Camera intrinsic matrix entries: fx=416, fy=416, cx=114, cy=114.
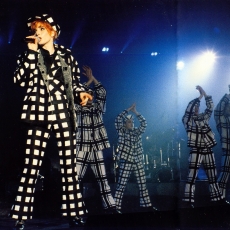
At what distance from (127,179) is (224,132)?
4.70ft

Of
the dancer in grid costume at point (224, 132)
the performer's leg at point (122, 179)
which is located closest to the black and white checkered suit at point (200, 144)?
the dancer in grid costume at point (224, 132)

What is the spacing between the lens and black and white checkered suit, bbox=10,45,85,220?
3535 millimetres

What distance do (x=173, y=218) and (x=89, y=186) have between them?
96 cm

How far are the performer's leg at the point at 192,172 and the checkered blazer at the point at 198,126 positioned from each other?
0.11 meters

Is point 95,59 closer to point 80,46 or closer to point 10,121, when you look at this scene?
point 80,46

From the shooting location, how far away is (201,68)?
5.12 metres

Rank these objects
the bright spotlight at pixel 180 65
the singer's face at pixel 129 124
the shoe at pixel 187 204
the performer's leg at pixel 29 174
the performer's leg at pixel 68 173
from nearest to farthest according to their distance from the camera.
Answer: the performer's leg at pixel 29 174 → the performer's leg at pixel 68 173 → the singer's face at pixel 129 124 → the shoe at pixel 187 204 → the bright spotlight at pixel 180 65

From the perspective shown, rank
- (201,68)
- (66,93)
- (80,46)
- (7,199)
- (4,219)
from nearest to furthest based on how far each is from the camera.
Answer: (66,93), (4,219), (7,199), (80,46), (201,68)

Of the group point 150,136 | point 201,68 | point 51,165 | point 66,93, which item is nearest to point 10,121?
point 51,165

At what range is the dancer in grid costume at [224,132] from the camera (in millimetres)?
5188

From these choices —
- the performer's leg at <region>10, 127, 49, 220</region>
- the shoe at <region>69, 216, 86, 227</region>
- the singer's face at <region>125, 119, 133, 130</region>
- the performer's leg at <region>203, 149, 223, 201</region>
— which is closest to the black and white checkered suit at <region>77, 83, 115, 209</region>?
the singer's face at <region>125, 119, 133, 130</region>

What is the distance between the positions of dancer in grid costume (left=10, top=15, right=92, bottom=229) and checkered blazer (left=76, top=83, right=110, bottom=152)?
85 centimetres

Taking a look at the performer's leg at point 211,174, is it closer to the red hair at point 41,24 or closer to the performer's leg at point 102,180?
Result: the performer's leg at point 102,180

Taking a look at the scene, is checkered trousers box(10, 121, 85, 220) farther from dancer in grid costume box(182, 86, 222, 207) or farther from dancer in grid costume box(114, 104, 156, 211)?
dancer in grid costume box(182, 86, 222, 207)
